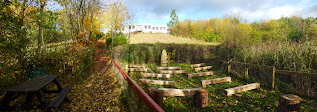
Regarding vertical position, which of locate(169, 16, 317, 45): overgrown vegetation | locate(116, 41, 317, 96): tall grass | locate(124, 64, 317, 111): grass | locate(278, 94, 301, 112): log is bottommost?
locate(124, 64, 317, 111): grass

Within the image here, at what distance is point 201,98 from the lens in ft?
14.1

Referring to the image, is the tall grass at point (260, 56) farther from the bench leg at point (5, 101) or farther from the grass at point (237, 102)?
the bench leg at point (5, 101)

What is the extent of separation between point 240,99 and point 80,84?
612 cm

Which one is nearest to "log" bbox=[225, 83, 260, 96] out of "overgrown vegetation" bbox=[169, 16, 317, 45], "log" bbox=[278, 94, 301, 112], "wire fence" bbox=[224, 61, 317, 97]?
"wire fence" bbox=[224, 61, 317, 97]

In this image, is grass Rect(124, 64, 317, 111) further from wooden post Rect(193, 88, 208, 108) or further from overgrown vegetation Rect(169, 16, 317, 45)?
overgrown vegetation Rect(169, 16, 317, 45)

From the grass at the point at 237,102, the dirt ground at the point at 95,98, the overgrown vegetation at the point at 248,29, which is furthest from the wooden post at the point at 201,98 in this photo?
Answer: the overgrown vegetation at the point at 248,29

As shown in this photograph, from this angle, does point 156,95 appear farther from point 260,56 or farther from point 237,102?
point 260,56

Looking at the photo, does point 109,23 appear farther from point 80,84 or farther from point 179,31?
point 179,31

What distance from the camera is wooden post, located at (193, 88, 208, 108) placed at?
14.0ft

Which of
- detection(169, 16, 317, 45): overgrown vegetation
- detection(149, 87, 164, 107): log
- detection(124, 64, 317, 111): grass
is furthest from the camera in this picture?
detection(169, 16, 317, 45): overgrown vegetation

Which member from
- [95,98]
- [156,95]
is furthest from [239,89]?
[95,98]

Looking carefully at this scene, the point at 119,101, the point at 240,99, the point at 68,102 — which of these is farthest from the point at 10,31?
the point at 240,99

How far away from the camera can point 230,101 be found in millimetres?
5211

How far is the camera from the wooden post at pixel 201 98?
168 inches
